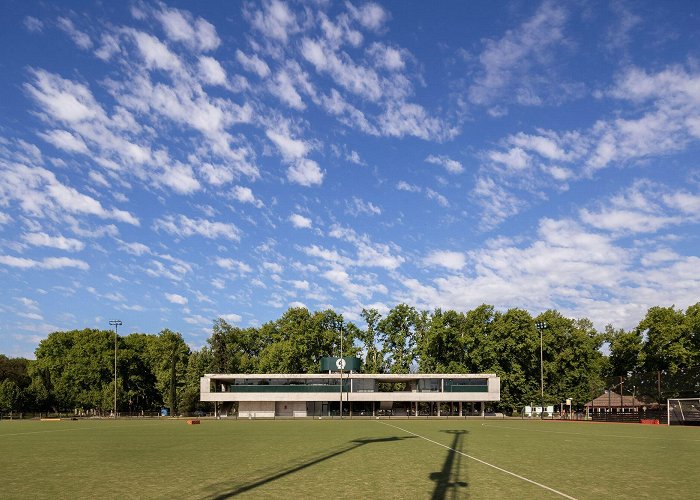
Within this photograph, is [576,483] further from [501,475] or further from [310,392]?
[310,392]

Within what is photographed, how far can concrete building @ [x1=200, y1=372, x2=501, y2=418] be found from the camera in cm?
9681

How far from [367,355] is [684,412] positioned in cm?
6330

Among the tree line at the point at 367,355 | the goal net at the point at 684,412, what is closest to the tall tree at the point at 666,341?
the tree line at the point at 367,355

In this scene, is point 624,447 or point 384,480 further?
point 624,447

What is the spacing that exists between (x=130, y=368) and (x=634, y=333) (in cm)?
8855

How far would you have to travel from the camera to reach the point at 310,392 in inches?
3829

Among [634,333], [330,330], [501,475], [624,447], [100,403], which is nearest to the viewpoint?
[501,475]

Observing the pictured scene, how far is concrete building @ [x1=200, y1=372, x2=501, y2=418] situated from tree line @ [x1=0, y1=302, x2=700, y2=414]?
5.87 m

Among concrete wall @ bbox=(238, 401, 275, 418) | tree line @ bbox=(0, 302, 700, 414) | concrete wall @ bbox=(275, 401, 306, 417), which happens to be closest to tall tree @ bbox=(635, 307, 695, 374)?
tree line @ bbox=(0, 302, 700, 414)

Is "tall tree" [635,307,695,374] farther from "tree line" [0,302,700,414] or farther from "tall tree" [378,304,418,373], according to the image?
"tall tree" [378,304,418,373]

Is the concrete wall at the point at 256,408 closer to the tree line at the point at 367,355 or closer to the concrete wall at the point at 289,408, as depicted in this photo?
the concrete wall at the point at 289,408

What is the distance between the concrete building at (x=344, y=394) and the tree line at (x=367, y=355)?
19.3ft

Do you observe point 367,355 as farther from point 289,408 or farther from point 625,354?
point 625,354

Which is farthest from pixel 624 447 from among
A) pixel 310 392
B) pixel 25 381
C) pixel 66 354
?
pixel 25 381
